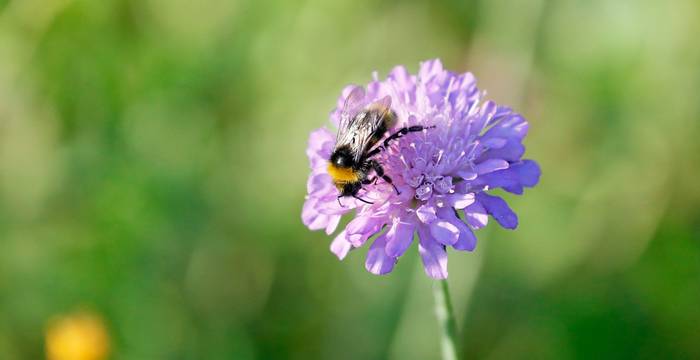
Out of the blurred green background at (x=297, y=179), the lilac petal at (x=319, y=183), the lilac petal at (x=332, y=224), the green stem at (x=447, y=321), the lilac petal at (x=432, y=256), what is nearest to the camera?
the lilac petal at (x=432, y=256)

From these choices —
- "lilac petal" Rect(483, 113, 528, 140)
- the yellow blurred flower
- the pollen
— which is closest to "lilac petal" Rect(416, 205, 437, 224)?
the pollen

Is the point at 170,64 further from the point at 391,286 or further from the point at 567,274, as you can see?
the point at 567,274

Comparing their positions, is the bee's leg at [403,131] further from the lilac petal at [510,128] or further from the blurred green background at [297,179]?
the blurred green background at [297,179]

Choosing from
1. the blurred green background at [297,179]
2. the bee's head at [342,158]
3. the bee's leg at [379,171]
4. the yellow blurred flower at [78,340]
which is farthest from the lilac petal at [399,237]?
the yellow blurred flower at [78,340]

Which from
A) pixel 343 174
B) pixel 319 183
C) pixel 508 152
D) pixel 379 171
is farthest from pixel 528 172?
pixel 319 183

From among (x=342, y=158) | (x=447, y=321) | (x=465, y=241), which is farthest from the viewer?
(x=342, y=158)

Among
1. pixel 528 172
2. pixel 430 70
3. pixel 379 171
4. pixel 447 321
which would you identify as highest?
pixel 430 70

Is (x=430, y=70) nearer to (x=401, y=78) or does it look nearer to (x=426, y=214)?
(x=401, y=78)
